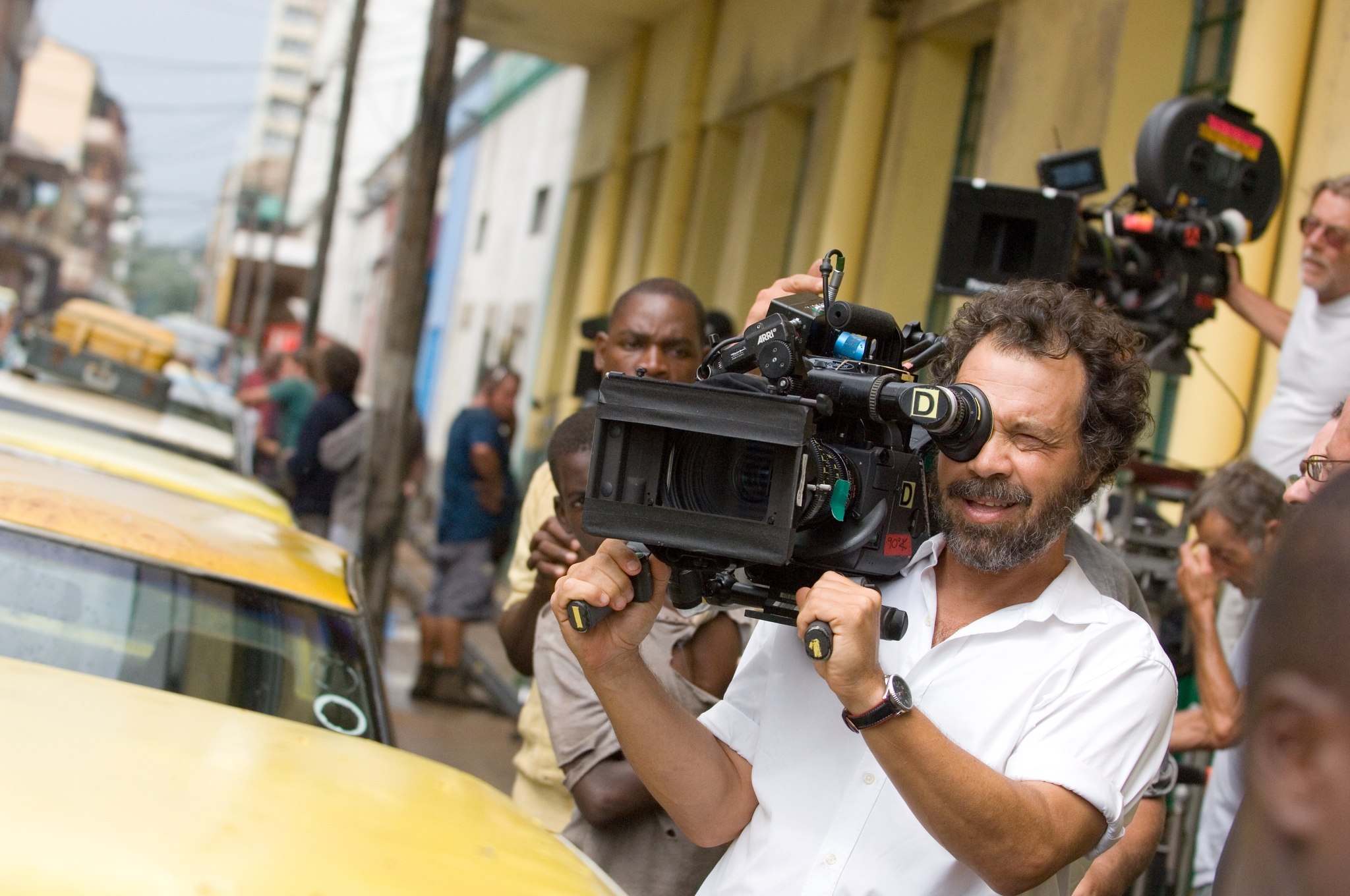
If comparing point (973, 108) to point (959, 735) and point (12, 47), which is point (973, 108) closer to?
point (959, 735)

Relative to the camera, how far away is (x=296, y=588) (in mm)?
3104

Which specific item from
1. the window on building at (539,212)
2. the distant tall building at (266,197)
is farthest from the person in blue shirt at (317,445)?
the distant tall building at (266,197)

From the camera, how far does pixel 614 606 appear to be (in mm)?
2010

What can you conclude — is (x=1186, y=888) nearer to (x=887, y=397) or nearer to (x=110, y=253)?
(x=887, y=397)

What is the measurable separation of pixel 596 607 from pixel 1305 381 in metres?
2.54

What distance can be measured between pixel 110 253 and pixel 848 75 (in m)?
101

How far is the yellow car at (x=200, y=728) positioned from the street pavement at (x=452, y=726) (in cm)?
295

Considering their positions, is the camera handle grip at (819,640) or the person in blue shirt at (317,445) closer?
the camera handle grip at (819,640)

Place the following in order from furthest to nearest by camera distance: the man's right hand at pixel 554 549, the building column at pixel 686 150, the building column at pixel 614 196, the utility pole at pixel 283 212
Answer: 1. the utility pole at pixel 283 212
2. the building column at pixel 614 196
3. the building column at pixel 686 150
4. the man's right hand at pixel 554 549

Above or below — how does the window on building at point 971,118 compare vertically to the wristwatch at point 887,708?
above

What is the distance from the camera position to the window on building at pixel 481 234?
20.0 m

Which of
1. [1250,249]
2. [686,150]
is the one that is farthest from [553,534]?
[686,150]

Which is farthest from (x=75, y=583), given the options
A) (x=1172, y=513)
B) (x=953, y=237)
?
(x=1172, y=513)

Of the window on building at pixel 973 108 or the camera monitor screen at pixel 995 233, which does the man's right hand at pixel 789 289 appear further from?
the window on building at pixel 973 108
